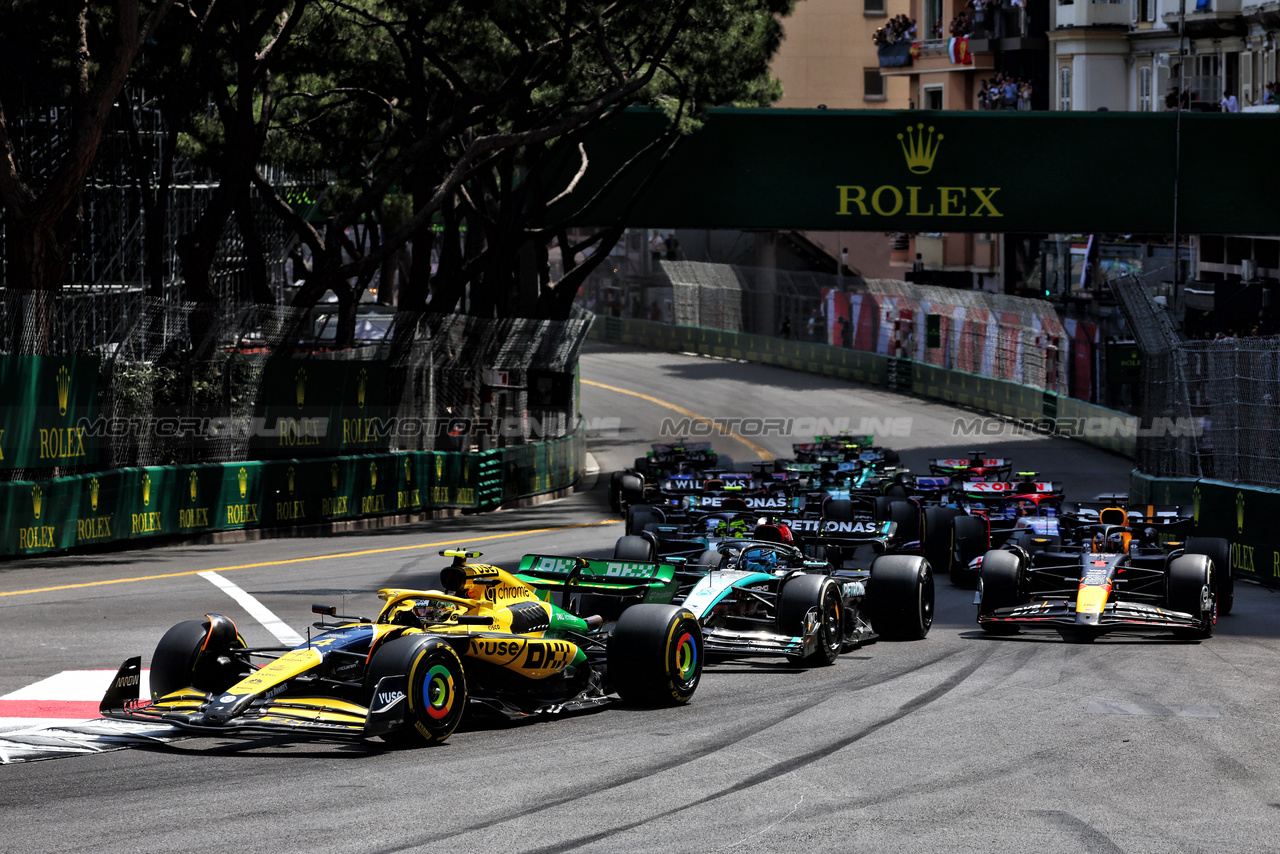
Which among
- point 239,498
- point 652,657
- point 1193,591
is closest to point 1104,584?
point 1193,591

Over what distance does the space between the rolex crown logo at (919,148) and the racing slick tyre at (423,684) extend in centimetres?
2367

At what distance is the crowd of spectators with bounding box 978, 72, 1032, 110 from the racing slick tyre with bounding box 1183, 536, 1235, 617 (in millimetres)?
41916

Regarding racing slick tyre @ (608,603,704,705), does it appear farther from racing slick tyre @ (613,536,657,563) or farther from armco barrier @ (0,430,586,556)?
armco barrier @ (0,430,586,556)

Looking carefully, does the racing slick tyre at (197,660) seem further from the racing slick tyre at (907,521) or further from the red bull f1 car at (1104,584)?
the racing slick tyre at (907,521)

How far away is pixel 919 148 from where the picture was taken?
31.3 m

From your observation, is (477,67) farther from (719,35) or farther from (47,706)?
(47,706)

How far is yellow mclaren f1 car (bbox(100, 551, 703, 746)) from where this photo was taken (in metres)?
9.07

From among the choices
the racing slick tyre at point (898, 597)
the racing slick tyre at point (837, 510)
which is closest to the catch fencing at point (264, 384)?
the racing slick tyre at point (837, 510)

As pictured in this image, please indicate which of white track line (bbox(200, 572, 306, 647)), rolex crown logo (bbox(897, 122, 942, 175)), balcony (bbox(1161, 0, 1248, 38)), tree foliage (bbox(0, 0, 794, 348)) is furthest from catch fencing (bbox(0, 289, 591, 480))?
balcony (bbox(1161, 0, 1248, 38))

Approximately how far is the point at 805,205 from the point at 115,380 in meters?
15.6

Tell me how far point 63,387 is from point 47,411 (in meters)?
0.36

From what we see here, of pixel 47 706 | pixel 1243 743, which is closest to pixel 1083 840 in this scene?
Result: pixel 1243 743

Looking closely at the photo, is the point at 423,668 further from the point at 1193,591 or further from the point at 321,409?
the point at 321,409

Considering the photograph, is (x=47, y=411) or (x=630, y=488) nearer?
(x=47, y=411)
